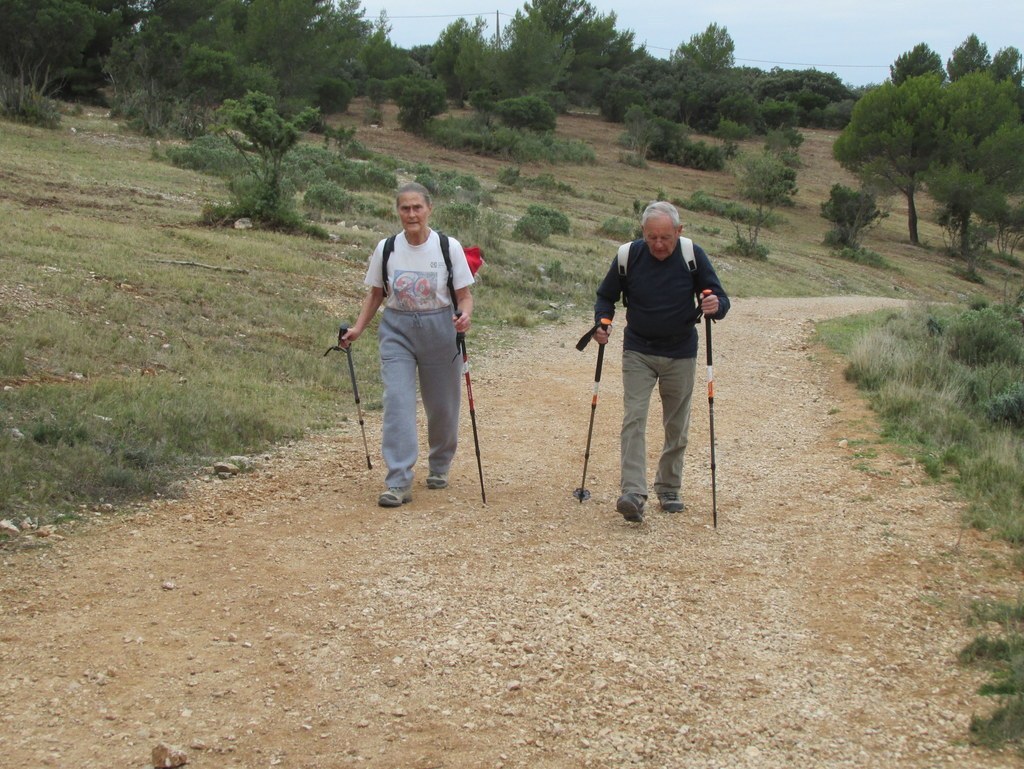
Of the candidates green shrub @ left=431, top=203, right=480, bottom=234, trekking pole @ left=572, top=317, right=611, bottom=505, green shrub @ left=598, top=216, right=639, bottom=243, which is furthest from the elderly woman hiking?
green shrub @ left=598, top=216, right=639, bottom=243

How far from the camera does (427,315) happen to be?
654cm

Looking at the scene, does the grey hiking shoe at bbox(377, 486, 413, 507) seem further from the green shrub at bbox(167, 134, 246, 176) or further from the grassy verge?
the green shrub at bbox(167, 134, 246, 176)

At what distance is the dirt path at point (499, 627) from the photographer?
13.1 ft

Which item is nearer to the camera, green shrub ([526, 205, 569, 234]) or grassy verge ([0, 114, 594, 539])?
grassy verge ([0, 114, 594, 539])

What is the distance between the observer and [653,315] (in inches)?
248

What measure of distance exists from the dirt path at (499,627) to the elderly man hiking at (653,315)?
1.52 feet

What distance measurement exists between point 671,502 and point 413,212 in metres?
2.36

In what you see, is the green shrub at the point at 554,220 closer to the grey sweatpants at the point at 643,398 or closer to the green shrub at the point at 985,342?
the green shrub at the point at 985,342

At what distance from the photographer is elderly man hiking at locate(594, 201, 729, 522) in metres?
6.22

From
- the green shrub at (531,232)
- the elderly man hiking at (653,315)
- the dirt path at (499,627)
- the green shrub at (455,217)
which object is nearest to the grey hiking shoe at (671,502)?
the dirt path at (499,627)

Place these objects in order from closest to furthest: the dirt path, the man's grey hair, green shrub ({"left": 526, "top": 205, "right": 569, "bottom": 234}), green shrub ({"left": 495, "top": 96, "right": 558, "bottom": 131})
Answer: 1. the dirt path
2. the man's grey hair
3. green shrub ({"left": 526, "top": 205, "right": 569, "bottom": 234})
4. green shrub ({"left": 495, "top": 96, "right": 558, "bottom": 131})

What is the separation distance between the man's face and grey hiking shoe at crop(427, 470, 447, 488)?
199cm

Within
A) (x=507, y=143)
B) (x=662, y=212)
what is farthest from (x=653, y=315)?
(x=507, y=143)

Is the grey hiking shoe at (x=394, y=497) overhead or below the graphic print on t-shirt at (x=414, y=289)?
below
